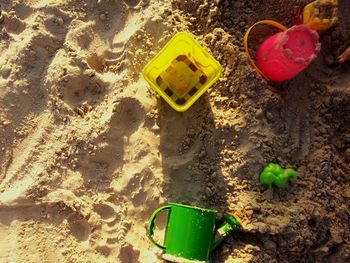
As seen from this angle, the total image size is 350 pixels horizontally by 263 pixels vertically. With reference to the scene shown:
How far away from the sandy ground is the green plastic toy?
4 centimetres

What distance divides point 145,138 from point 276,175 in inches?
19.8

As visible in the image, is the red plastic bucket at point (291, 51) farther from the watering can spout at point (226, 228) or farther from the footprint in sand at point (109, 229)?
the footprint in sand at point (109, 229)

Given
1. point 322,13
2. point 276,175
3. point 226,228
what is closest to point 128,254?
point 226,228

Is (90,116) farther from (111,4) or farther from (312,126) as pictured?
(312,126)

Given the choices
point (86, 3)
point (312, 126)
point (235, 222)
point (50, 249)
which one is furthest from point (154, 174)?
point (86, 3)

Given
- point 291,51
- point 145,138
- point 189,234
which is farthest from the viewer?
point 145,138

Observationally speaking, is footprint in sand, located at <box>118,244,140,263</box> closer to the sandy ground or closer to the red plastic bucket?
the sandy ground

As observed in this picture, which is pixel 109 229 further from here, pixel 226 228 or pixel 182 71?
pixel 182 71

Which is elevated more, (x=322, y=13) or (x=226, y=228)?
(x=322, y=13)

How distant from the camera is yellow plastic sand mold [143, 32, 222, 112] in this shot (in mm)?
1364

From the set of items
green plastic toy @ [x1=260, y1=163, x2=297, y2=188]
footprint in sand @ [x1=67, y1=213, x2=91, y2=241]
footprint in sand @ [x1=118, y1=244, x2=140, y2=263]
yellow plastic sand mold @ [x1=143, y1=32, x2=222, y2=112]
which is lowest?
footprint in sand @ [x1=118, y1=244, x2=140, y2=263]

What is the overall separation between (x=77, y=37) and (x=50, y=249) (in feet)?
2.74

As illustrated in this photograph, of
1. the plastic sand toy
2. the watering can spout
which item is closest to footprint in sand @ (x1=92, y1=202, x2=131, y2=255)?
the watering can spout

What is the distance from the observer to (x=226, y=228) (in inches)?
52.0
